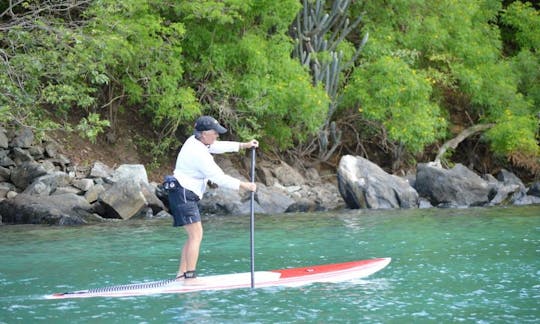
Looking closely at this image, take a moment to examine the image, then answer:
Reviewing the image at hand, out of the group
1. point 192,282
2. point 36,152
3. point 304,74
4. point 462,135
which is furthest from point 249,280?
point 462,135

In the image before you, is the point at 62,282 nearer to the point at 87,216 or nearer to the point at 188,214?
the point at 188,214

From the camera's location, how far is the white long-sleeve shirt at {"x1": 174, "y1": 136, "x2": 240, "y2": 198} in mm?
9266

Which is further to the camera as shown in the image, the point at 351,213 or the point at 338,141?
the point at 338,141

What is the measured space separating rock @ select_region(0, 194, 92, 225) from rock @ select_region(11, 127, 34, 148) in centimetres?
272

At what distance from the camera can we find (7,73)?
16.1 metres

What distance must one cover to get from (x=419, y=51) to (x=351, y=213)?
9313 millimetres

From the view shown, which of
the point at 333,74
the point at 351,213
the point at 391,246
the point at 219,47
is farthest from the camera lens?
the point at 333,74

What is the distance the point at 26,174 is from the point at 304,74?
316 inches

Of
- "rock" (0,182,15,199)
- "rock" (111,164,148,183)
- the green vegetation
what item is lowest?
"rock" (0,182,15,199)

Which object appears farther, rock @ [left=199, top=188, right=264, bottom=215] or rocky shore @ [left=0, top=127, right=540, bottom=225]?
rock @ [left=199, top=188, right=264, bottom=215]

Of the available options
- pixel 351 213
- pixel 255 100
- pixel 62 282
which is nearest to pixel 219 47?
pixel 255 100

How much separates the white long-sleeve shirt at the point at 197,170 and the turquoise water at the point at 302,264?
3.93ft

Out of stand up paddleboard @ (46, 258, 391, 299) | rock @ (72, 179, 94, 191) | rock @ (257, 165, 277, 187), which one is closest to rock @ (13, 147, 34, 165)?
rock @ (72, 179, 94, 191)

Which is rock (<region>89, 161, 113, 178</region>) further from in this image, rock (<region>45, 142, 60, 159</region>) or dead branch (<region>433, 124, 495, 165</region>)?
dead branch (<region>433, 124, 495, 165</region>)
